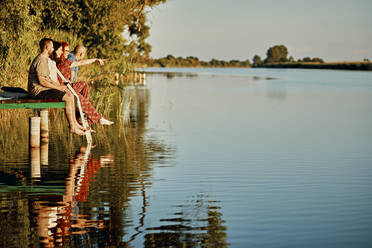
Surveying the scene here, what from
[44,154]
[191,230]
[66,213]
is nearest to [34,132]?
[44,154]

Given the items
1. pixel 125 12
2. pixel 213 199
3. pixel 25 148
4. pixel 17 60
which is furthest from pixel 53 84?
pixel 125 12

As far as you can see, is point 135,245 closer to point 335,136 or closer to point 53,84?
point 53,84

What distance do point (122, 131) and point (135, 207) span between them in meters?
8.41

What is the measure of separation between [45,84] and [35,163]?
1922mm

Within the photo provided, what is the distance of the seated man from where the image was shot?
11.6m

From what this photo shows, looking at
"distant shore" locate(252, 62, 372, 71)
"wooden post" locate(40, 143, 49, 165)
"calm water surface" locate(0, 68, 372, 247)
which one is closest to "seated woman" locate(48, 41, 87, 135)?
"calm water surface" locate(0, 68, 372, 247)

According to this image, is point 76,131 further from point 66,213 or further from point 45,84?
point 66,213

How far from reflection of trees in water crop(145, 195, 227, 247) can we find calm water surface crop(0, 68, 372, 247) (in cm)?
1

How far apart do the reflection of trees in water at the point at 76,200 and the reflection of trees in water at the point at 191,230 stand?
14.5 inches

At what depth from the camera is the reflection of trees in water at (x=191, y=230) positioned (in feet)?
19.4

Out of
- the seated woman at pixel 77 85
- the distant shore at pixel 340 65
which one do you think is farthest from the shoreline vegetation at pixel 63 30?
the distant shore at pixel 340 65

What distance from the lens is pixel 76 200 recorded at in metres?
7.54

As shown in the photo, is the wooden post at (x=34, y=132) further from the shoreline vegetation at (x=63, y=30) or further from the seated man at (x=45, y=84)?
the shoreline vegetation at (x=63, y=30)

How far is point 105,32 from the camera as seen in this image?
29.1 m
